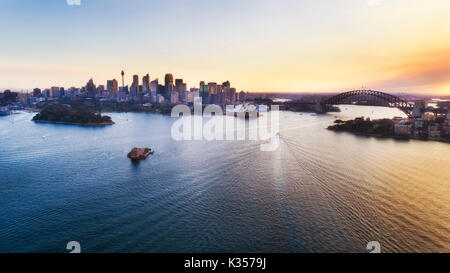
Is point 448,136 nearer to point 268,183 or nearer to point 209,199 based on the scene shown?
point 268,183

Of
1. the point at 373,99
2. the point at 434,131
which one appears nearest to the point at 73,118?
the point at 434,131

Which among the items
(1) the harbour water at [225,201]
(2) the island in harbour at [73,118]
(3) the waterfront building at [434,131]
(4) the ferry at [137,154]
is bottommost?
(1) the harbour water at [225,201]

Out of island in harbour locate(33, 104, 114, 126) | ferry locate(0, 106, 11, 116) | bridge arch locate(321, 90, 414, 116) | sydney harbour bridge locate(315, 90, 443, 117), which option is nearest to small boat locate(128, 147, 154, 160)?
island in harbour locate(33, 104, 114, 126)

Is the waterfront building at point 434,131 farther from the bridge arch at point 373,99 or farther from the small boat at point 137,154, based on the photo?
the small boat at point 137,154

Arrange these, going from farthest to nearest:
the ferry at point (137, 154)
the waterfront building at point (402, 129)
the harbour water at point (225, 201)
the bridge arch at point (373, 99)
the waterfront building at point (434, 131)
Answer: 1. the bridge arch at point (373, 99)
2. the waterfront building at point (402, 129)
3. the waterfront building at point (434, 131)
4. the ferry at point (137, 154)
5. the harbour water at point (225, 201)

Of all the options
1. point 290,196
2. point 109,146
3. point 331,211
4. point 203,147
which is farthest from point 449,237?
point 109,146

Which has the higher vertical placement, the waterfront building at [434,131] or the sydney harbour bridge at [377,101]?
the sydney harbour bridge at [377,101]

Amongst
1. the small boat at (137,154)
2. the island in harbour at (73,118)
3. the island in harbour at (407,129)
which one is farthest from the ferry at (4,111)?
the island in harbour at (407,129)

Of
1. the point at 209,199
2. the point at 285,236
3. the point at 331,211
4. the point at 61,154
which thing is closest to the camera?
the point at 285,236
